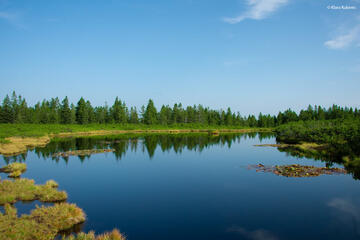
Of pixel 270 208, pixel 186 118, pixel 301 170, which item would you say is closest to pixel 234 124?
pixel 186 118

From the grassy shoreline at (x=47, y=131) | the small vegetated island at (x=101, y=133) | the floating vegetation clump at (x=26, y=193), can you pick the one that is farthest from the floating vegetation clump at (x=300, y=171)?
the grassy shoreline at (x=47, y=131)

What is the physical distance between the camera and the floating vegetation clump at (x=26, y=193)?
58.2 ft

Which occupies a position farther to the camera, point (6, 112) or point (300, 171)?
point (6, 112)

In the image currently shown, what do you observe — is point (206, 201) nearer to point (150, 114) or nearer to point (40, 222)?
point (40, 222)

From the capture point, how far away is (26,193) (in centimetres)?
1867

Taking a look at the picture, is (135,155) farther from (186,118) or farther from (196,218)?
(186,118)

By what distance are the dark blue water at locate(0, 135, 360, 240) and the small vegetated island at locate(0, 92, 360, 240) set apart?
1.72 m

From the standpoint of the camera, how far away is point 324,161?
3522 centimetres

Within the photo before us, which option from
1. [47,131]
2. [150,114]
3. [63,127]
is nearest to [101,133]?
[63,127]

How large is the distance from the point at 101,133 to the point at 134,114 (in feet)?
113

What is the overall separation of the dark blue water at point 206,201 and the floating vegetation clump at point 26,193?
113 cm

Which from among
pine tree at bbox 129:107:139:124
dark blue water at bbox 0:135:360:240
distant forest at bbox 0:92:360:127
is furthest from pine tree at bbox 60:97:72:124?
dark blue water at bbox 0:135:360:240

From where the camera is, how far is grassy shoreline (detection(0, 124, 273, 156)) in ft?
155

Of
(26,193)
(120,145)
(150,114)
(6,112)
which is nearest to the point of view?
(26,193)
